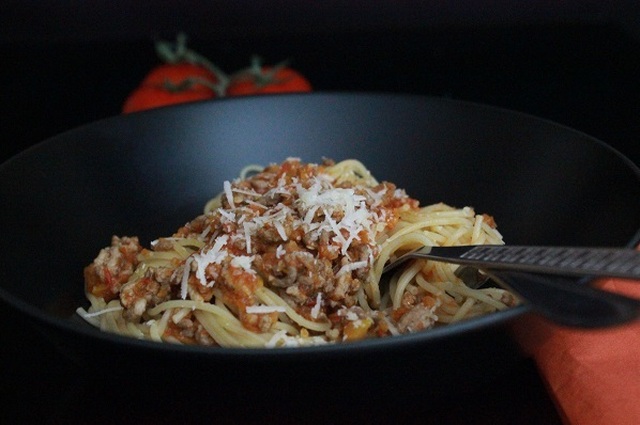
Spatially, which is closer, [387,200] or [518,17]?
[387,200]

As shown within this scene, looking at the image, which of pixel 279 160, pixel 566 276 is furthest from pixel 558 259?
pixel 279 160

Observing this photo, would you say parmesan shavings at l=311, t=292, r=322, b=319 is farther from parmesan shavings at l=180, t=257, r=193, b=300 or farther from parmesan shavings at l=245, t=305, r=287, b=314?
parmesan shavings at l=180, t=257, r=193, b=300

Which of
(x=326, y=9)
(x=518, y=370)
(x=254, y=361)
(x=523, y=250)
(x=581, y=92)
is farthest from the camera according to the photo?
(x=326, y=9)

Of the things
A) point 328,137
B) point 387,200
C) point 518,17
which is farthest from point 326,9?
point 387,200

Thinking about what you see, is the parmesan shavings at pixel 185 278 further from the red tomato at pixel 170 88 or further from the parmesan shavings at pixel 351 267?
the red tomato at pixel 170 88

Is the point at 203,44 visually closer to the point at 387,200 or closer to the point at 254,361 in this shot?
the point at 387,200

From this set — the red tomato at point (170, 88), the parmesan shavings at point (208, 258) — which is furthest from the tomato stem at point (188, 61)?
the parmesan shavings at point (208, 258)
